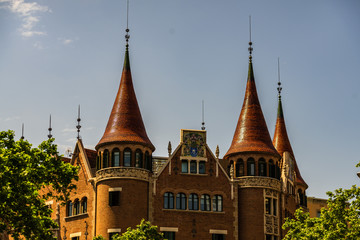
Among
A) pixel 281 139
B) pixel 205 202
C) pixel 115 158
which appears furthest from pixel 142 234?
pixel 281 139

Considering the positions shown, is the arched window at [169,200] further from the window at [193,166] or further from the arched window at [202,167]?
the arched window at [202,167]

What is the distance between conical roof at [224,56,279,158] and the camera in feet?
240

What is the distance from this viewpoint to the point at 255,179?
72.2 meters

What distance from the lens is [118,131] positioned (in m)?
71.1

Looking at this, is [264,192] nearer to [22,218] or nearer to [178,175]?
[178,175]

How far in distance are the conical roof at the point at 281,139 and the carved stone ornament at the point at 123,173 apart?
56.3 ft

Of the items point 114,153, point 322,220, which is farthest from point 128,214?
point 322,220

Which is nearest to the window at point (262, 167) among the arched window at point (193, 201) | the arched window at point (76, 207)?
the arched window at point (193, 201)

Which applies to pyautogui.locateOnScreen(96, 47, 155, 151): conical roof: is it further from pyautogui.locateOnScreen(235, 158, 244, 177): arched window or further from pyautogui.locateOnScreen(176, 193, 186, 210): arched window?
pyautogui.locateOnScreen(235, 158, 244, 177): arched window

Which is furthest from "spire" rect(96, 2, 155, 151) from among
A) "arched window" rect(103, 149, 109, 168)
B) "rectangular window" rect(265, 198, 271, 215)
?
"rectangular window" rect(265, 198, 271, 215)

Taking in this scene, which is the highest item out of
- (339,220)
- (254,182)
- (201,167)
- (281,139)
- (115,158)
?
(281,139)

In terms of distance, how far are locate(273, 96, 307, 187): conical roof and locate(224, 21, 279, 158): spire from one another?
8619 millimetres

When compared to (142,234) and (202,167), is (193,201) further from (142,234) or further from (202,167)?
(142,234)

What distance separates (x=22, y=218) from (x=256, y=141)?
95.9ft
